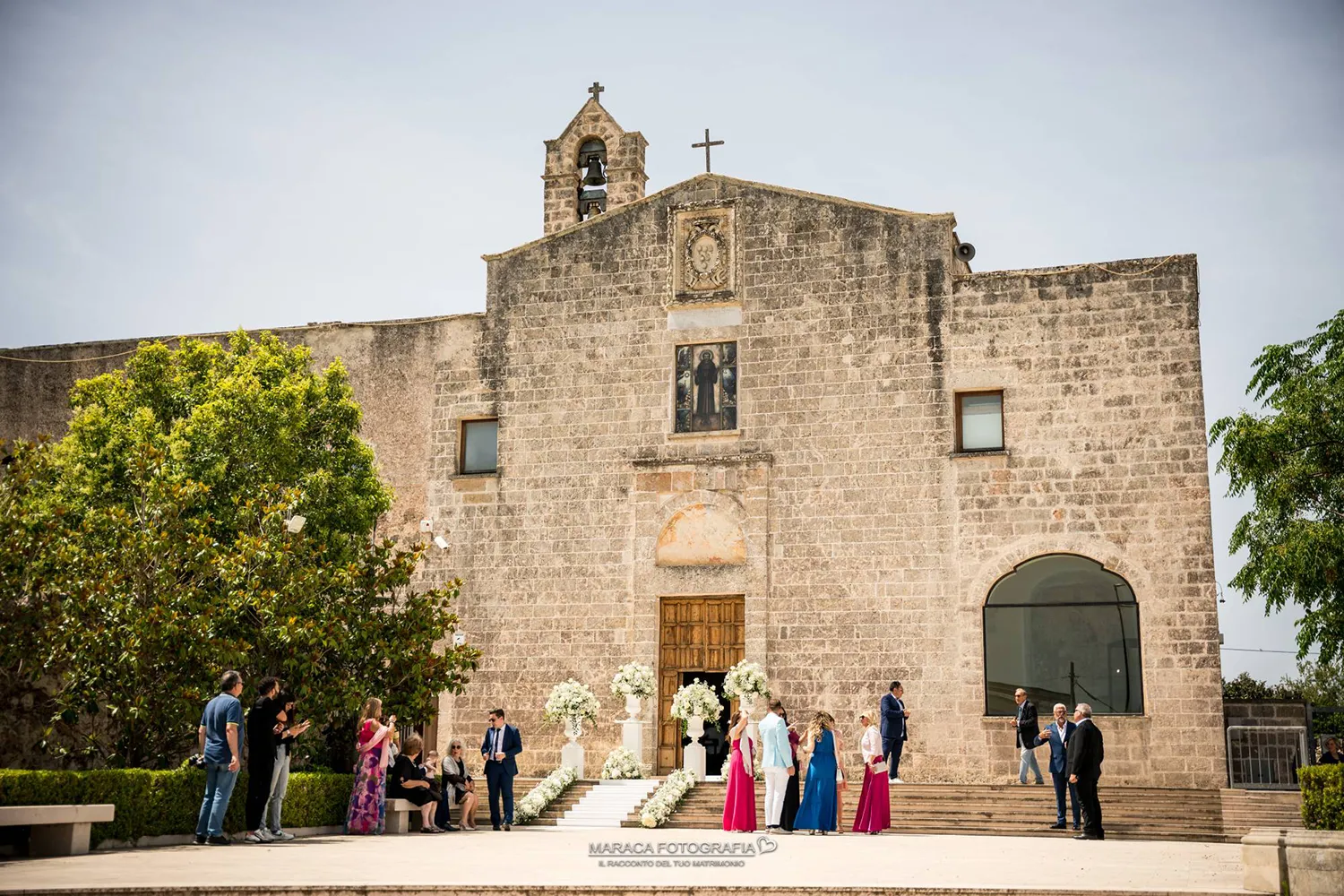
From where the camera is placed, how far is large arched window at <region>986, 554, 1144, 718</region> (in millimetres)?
20562

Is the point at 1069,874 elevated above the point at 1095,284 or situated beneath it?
situated beneath

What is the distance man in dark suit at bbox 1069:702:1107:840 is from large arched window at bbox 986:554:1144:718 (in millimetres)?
4924

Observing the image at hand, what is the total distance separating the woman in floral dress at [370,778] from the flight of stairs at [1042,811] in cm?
398

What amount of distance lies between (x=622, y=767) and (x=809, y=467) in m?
5.59

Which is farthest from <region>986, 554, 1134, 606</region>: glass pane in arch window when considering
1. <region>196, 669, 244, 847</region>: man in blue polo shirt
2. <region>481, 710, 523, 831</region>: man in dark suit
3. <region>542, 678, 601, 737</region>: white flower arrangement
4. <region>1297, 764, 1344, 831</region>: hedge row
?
<region>196, 669, 244, 847</region>: man in blue polo shirt

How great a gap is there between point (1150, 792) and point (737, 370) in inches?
359

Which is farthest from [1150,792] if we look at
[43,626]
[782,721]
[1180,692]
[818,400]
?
[43,626]

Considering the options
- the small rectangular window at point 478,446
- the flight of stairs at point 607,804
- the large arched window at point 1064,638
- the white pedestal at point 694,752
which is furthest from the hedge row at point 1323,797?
the small rectangular window at point 478,446

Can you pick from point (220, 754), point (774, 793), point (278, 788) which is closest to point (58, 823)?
point (220, 754)

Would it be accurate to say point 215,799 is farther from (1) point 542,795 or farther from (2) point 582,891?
(1) point 542,795

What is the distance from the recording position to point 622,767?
20906 mm

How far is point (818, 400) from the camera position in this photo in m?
22.5

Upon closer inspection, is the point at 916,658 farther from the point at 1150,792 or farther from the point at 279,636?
A: the point at 279,636

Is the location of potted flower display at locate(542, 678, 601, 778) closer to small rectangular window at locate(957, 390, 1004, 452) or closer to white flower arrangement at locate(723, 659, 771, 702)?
white flower arrangement at locate(723, 659, 771, 702)
